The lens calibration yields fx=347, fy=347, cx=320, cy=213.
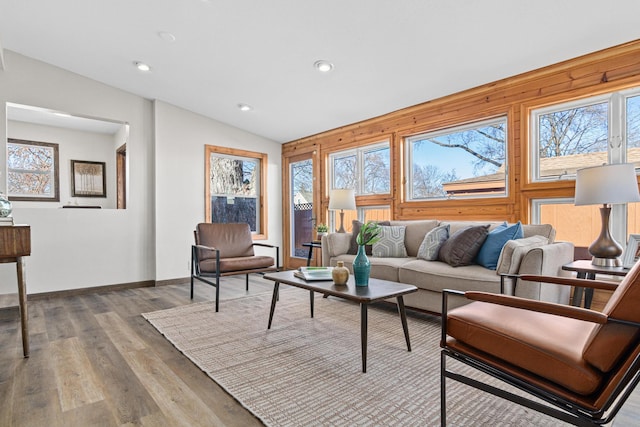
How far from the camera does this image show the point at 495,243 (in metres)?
2.82

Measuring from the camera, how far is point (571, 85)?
2998mm

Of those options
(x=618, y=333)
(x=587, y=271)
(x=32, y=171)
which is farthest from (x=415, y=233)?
(x=32, y=171)

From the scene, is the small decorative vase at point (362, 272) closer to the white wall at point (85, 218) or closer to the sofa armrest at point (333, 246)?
the sofa armrest at point (333, 246)

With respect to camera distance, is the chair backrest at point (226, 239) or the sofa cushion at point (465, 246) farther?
the chair backrest at point (226, 239)

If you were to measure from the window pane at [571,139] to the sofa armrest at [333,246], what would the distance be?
6.73ft

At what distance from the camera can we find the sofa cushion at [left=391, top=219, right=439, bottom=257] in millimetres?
3668

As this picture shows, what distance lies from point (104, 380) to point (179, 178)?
3.36 meters

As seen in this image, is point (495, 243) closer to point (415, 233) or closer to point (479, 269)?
point (479, 269)

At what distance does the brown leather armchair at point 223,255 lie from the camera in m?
3.45

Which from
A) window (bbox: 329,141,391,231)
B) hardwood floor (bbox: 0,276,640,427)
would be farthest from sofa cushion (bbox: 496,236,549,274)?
window (bbox: 329,141,391,231)

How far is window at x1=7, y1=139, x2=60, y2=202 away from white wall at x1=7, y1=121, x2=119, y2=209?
0.24ft

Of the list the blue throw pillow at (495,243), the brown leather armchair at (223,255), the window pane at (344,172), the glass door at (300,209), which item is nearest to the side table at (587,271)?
the blue throw pillow at (495,243)

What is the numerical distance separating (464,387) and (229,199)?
4.45 metres

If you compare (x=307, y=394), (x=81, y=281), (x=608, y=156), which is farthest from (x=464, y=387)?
(x=81, y=281)
